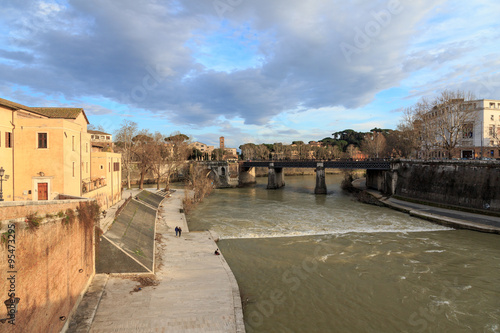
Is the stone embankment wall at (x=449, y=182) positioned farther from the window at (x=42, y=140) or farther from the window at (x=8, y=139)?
the window at (x=8, y=139)

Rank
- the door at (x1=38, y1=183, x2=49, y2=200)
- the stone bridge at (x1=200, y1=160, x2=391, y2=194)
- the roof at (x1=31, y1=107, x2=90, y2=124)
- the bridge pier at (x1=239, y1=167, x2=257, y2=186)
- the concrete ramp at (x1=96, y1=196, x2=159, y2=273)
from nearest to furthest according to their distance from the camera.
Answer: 1. the concrete ramp at (x1=96, y1=196, x2=159, y2=273)
2. the door at (x1=38, y1=183, x2=49, y2=200)
3. the roof at (x1=31, y1=107, x2=90, y2=124)
4. the stone bridge at (x1=200, y1=160, x2=391, y2=194)
5. the bridge pier at (x1=239, y1=167, x2=257, y2=186)

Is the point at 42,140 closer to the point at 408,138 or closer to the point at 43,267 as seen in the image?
the point at 43,267

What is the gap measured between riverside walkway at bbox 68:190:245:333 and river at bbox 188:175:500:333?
124 centimetres

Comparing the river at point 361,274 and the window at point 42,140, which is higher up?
the window at point 42,140

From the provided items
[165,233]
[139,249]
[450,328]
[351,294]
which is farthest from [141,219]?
[450,328]

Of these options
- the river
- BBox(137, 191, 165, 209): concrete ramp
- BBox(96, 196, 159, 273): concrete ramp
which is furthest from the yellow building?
BBox(137, 191, 165, 209): concrete ramp

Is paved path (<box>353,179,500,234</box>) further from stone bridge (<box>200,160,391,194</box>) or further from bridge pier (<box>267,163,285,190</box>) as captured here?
bridge pier (<box>267,163,285,190</box>)

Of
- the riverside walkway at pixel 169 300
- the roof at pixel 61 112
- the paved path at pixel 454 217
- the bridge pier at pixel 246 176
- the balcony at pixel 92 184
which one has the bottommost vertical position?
the riverside walkway at pixel 169 300

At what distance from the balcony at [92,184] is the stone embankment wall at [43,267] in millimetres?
9278

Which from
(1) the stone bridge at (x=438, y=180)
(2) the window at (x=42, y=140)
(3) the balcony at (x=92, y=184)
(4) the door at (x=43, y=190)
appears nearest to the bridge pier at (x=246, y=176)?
(1) the stone bridge at (x=438, y=180)

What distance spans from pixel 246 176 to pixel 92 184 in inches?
2052

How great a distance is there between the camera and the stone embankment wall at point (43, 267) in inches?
295

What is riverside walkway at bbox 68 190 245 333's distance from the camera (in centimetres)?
1115

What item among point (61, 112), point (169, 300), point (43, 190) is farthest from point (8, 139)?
point (169, 300)
